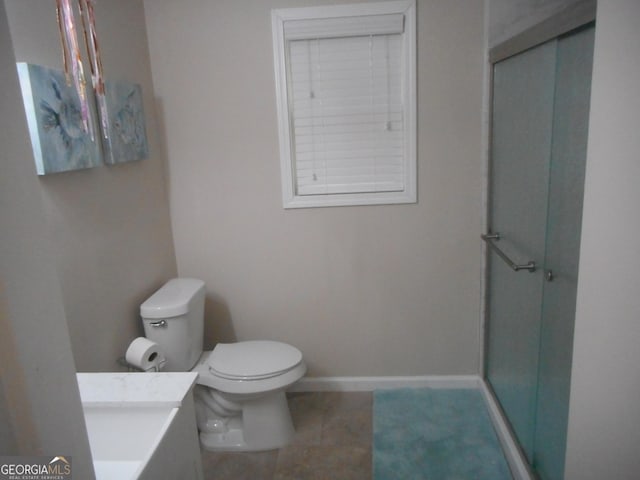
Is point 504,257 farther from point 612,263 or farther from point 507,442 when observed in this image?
point 612,263

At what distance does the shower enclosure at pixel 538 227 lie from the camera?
1.45m

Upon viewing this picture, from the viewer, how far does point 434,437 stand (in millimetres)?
2285

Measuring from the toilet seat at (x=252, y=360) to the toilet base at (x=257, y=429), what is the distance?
131 mm

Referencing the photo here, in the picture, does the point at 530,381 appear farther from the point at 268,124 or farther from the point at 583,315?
the point at 268,124

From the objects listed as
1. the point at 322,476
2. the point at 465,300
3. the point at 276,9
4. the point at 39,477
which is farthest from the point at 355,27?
the point at 39,477

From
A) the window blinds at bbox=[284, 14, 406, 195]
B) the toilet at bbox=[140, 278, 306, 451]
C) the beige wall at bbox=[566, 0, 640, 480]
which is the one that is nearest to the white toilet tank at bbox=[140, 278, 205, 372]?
the toilet at bbox=[140, 278, 306, 451]

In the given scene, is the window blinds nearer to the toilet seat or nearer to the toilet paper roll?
the toilet seat

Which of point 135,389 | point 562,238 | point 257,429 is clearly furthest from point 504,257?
point 135,389

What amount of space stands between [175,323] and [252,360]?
39 centimetres

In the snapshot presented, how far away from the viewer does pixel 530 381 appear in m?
1.88

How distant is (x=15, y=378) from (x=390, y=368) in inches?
90.6

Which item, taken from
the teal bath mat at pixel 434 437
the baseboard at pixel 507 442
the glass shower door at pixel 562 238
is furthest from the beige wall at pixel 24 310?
the baseboard at pixel 507 442

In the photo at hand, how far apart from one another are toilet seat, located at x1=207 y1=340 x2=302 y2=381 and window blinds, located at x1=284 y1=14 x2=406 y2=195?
0.82 metres

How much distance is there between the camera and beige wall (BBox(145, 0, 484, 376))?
7.68 feet
